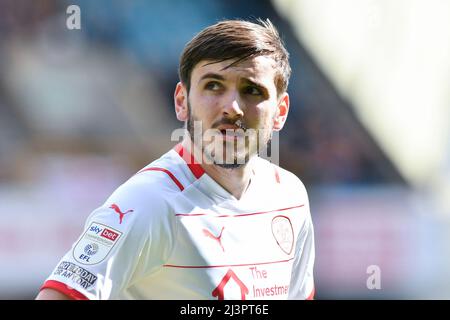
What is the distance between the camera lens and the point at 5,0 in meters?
6.73

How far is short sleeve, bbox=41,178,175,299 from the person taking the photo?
2025 mm

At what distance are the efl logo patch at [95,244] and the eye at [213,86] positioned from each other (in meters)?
0.65

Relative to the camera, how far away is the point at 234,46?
2.40 meters

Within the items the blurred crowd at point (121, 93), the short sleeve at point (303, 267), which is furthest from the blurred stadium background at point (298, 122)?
the short sleeve at point (303, 267)

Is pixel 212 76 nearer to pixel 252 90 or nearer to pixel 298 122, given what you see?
pixel 252 90

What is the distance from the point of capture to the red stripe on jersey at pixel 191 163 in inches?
96.0

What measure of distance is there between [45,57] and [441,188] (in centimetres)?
409

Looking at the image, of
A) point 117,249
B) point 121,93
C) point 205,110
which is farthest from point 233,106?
point 121,93

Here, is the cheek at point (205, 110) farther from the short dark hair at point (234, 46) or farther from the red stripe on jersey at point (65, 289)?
the red stripe on jersey at point (65, 289)

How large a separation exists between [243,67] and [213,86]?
13 cm

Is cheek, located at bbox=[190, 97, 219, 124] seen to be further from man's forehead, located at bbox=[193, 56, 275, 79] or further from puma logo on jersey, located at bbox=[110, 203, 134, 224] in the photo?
puma logo on jersey, located at bbox=[110, 203, 134, 224]

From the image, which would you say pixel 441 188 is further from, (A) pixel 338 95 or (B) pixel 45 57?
(B) pixel 45 57
